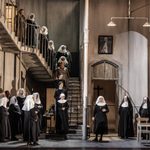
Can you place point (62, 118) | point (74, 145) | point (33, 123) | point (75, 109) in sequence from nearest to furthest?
1. point (33, 123)
2. point (74, 145)
3. point (62, 118)
4. point (75, 109)

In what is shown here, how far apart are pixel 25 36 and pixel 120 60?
186 inches

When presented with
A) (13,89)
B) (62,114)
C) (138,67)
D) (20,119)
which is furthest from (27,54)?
(138,67)

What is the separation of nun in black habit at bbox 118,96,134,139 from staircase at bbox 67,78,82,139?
1.60 meters

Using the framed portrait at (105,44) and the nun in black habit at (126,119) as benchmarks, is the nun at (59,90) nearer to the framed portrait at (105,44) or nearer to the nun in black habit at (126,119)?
the nun in black habit at (126,119)

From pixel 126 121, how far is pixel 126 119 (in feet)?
0.25

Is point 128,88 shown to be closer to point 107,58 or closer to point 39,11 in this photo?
point 107,58

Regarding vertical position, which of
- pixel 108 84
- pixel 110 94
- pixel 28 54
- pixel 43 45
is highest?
pixel 43 45

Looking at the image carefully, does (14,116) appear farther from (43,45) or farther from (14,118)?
(43,45)

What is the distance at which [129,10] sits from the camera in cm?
1988

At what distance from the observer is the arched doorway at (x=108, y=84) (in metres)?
19.9

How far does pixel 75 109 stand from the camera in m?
18.5

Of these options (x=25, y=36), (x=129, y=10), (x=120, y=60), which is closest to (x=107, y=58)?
(x=120, y=60)

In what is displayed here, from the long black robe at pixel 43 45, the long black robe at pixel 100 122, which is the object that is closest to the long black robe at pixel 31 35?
the long black robe at pixel 43 45

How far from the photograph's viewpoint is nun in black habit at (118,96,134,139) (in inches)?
704
